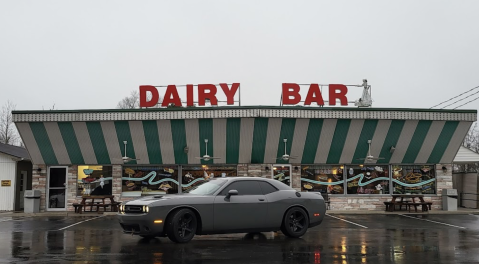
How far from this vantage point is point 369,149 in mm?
21062

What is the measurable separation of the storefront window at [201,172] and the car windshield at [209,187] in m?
9.98

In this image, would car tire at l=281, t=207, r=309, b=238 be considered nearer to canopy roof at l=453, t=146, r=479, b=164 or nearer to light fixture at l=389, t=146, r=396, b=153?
light fixture at l=389, t=146, r=396, b=153

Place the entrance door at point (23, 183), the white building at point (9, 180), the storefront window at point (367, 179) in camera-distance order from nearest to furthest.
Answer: the storefront window at point (367, 179) → the white building at point (9, 180) → the entrance door at point (23, 183)

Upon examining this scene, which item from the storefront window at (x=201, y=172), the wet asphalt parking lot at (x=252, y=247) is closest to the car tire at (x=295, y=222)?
the wet asphalt parking lot at (x=252, y=247)

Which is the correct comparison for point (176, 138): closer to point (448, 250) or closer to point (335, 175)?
point (335, 175)

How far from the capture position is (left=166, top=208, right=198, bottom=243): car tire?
9.61 m

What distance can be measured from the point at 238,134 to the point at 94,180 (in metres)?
7.05

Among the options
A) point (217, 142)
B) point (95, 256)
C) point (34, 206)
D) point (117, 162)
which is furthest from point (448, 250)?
point (34, 206)

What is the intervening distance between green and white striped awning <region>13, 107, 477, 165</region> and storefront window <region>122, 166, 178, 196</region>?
0.47 meters

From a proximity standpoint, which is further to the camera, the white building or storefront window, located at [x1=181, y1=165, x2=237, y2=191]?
the white building

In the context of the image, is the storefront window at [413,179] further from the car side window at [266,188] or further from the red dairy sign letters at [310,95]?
the car side window at [266,188]

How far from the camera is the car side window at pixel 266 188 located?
36.0 ft

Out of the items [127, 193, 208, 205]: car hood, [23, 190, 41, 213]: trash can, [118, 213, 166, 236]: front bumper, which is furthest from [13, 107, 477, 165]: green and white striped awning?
[118, 213, 166, 236]: front bumper

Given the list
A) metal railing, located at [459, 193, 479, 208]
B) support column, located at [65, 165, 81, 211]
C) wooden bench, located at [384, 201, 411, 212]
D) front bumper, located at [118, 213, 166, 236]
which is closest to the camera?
front bumper, located at [118, 213, 166, 236]
